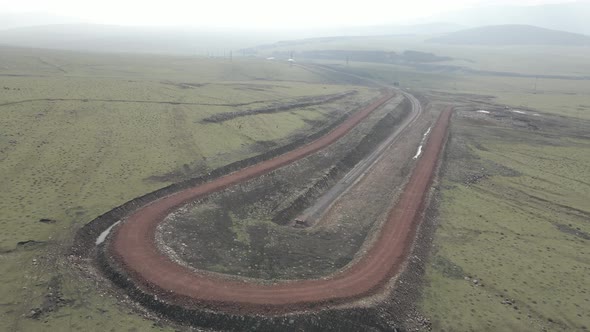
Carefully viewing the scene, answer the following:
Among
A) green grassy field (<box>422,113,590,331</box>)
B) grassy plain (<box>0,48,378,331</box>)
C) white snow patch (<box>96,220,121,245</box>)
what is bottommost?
green grassy field (<box>422,113,590,331</box>)

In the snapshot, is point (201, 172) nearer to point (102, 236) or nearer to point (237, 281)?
point (102, 236)

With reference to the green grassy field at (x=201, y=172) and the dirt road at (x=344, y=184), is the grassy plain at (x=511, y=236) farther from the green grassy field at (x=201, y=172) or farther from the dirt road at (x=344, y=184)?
the dirt road at (x=344, y=184)

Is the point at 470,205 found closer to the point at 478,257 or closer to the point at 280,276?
the point at 478,257

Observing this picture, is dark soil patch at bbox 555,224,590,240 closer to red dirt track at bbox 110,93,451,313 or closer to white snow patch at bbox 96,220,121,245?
red dirt track at bbox 110,93,451,313

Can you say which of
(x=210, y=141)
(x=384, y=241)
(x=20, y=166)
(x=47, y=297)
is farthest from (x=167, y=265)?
(x=210, y=141)

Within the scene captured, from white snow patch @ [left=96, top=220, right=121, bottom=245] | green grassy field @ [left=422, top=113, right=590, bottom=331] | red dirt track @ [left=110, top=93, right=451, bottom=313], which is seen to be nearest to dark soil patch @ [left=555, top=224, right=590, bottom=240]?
green grassy field @ [left=422, top=113, right=590, bottom=331]

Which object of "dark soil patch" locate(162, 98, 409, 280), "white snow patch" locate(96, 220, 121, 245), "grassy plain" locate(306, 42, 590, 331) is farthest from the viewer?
"white snow patch" locate(96, 220, 121, 245)

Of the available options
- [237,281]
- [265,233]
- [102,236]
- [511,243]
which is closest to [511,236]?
[511,243]

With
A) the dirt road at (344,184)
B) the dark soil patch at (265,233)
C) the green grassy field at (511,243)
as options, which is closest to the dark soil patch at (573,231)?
the green grassy field at (511,243)
